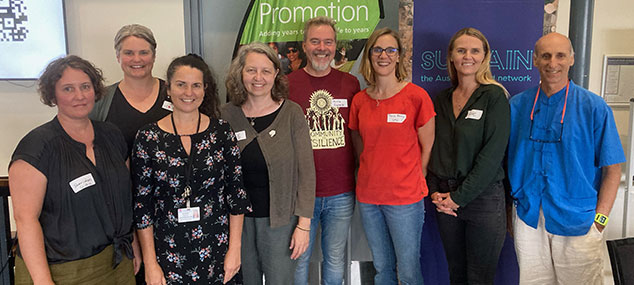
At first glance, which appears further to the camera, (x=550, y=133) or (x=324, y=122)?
(x=324, y=122)

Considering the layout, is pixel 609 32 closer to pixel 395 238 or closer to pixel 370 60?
pixel 370 60

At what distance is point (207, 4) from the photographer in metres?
2.78

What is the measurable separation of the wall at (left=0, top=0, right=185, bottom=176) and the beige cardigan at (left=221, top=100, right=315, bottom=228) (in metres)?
1.22

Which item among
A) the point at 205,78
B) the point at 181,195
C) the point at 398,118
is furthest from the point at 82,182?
the point at 398,118

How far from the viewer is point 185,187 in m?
1.65

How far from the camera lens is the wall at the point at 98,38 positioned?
2803 millimetres

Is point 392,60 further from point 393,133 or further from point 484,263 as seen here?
point 484,263

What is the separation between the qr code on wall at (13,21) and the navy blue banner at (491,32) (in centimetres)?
267

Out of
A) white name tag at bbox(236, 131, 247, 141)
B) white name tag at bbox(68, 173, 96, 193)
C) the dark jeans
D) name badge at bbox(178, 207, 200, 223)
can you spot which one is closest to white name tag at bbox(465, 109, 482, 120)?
the dark jeans

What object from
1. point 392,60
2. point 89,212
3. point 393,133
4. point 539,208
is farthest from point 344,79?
point 89,212

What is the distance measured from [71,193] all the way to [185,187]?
0.41m

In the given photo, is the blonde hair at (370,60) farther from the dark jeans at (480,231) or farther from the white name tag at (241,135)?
the white name tag at (241,135)

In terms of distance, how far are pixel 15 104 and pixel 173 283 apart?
2143mm

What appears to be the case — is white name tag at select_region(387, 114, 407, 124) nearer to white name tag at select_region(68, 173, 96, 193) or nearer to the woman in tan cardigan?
the woman in tan cardigan
